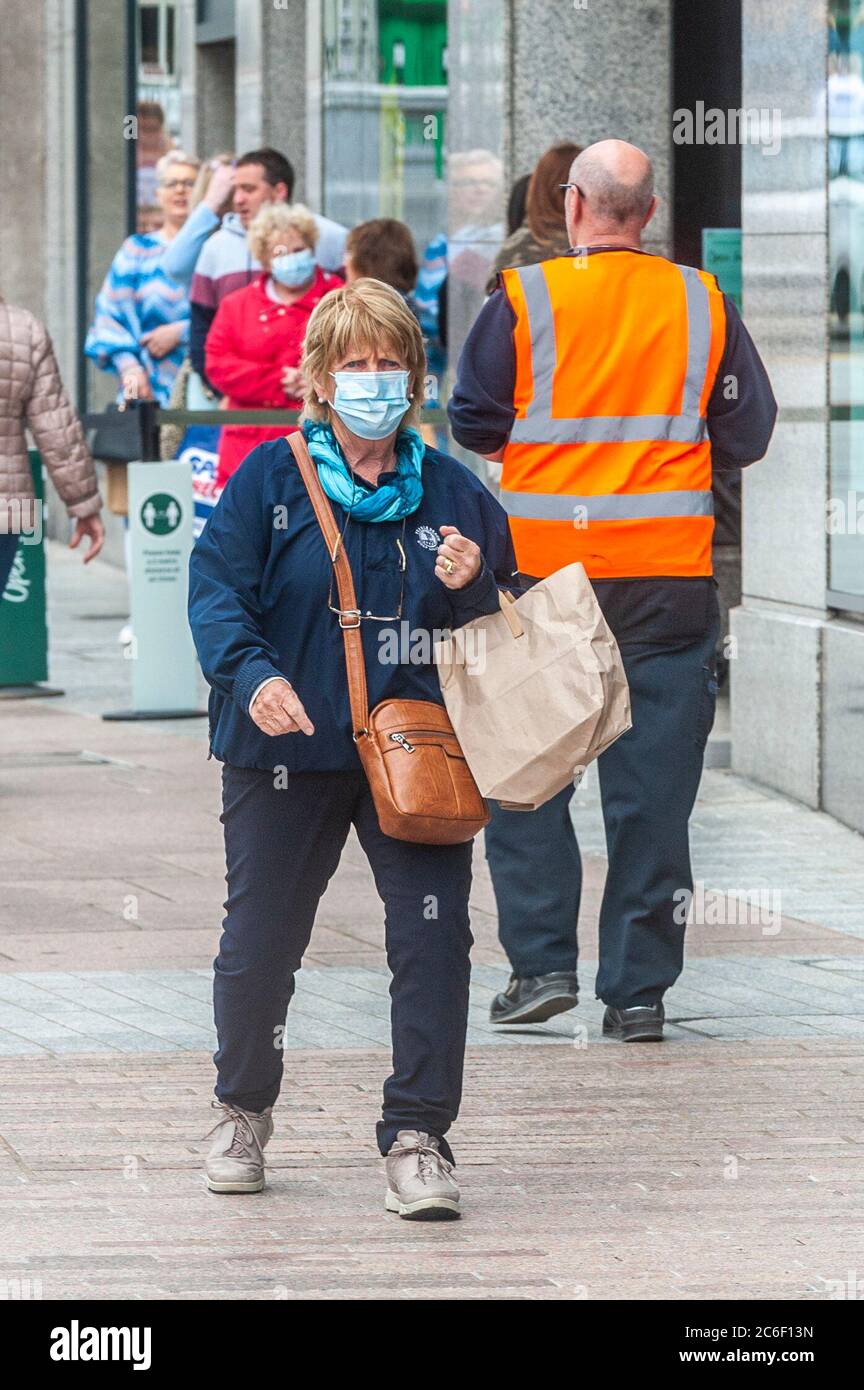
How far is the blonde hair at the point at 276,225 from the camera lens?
37.0 ft

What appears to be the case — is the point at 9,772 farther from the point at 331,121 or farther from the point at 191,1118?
the point at 331,121

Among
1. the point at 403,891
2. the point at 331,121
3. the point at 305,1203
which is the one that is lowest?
the point at 305,1203

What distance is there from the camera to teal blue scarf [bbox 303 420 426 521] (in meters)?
4.95

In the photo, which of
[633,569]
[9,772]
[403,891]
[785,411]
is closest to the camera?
[403,891]

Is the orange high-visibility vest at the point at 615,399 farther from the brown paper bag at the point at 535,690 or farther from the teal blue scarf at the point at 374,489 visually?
the teal blue scarf at the point at 374,489

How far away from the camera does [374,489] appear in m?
5.04

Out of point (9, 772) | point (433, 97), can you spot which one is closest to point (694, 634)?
point (9, 772)

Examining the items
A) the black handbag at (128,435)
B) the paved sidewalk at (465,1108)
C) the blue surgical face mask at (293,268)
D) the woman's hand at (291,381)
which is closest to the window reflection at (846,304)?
the paved sidewalk at (465,1108)

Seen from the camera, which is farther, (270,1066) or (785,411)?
(785,411)

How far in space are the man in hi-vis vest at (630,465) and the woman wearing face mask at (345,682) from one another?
1.22m

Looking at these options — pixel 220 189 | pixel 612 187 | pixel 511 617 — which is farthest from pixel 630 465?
pixel 220 189

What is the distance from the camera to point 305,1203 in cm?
504

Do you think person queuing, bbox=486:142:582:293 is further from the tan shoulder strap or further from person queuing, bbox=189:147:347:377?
person queuing, bbox=189:147:347:377

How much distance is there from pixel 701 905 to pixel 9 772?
3446mm
